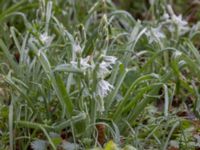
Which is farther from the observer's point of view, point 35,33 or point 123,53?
point 123,53

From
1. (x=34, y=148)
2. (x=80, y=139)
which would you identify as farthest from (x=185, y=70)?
(x=34, y=148)

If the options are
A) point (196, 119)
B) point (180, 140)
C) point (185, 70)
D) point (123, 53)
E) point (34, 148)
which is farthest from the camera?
point (185, 70)

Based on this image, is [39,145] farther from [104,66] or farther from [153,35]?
[153,35]

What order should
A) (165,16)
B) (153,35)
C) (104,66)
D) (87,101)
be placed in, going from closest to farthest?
(104,66) → (87,101) → (153,35) → (165,16)

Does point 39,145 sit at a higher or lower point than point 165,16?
lower

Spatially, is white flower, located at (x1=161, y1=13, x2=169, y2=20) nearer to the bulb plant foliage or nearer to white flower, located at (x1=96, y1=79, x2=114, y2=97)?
the bulb plant foliage

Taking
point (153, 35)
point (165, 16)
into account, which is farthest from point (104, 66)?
point (165, 16)

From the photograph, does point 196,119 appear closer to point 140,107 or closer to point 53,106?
point 140,107

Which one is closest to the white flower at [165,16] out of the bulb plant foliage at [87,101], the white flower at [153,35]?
the white flower at [153,35]
